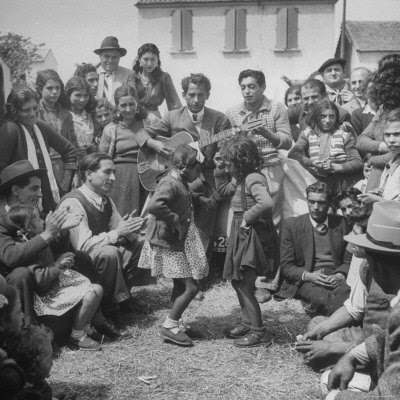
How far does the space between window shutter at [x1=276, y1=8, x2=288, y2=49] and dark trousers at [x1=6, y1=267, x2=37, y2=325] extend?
17.3m

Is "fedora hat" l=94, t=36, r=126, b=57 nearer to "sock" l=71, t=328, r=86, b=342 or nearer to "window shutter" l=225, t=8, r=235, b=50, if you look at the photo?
"sock" l=71, t=328, r=86, b=342

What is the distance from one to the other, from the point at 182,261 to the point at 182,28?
1326cm

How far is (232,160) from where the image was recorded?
4.88 m

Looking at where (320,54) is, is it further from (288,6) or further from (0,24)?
(0,24)

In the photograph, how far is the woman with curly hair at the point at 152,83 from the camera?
7.17 metres

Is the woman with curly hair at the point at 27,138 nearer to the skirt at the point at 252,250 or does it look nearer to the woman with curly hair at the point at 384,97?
the skirt at the point at 252,250

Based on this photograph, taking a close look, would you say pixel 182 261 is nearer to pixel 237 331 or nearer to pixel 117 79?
pixel 237 331

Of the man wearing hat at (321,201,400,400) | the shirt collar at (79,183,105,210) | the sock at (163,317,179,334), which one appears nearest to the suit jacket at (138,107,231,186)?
the shirt collar at (79,183,105,210)

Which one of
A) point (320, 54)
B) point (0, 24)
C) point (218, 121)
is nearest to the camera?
point (218, 121)

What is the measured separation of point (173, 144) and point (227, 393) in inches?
124

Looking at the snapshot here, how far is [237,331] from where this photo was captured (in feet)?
16.2

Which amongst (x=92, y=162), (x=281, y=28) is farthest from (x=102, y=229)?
(x=281, y=28)

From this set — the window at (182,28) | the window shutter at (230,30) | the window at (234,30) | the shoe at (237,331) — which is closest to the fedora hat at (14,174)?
the shoe at (237,331)

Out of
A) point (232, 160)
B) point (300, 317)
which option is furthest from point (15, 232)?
point (300, 317)
